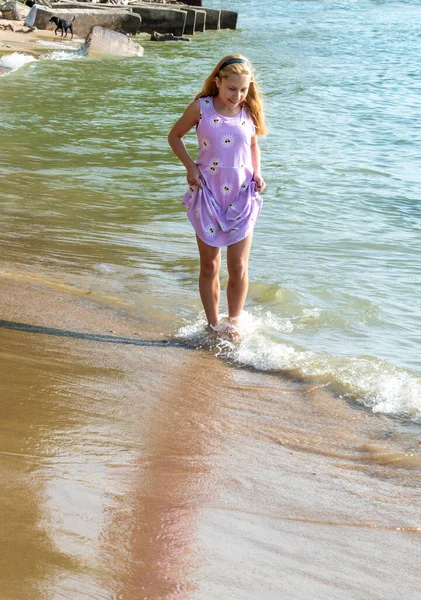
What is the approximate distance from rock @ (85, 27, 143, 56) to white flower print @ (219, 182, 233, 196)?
18.0 m

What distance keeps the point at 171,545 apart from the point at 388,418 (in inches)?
68.0

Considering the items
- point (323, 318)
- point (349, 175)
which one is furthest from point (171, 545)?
point (349, 175)

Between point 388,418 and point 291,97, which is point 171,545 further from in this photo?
point 291,97

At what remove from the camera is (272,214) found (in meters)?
8.29

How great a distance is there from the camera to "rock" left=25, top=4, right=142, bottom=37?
2436 centimetres

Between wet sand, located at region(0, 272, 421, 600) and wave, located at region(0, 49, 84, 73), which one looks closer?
wet sand, located at region(0, 272, 421, 600)

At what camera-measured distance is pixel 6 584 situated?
7.68 ft

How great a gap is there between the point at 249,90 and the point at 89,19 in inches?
900

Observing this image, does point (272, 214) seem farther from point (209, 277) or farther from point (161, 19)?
point (161, 19)

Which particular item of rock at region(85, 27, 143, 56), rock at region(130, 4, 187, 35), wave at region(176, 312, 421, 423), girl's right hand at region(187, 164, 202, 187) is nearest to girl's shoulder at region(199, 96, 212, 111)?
girl's right hand at region(187, 164, 202, 187)

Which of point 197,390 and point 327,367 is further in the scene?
point 327,367

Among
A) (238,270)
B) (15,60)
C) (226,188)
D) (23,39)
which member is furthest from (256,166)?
(23,39)

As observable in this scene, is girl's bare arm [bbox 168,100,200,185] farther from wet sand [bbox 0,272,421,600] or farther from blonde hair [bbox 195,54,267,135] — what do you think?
wet sand [bbox 0,272,421,600]

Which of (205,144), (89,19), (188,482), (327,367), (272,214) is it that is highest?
(205,144)
